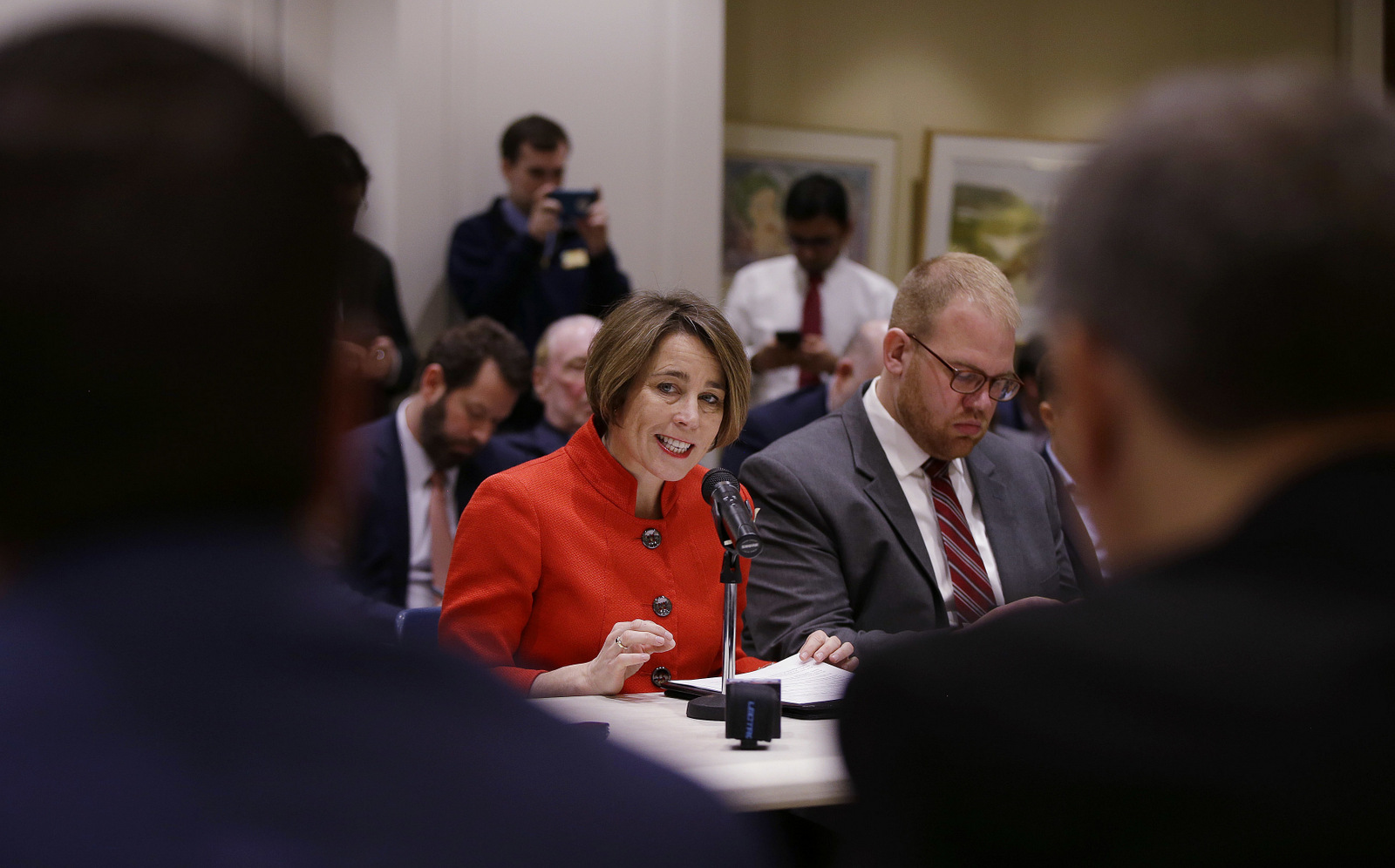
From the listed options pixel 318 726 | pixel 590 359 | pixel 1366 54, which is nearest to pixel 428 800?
pixel 318 726

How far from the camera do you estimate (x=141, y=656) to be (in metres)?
0.66

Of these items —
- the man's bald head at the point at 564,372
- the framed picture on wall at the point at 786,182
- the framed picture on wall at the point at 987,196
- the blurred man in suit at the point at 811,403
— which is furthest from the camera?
the framed picture on wall at the point at 987,196

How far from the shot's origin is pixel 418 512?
3848mm

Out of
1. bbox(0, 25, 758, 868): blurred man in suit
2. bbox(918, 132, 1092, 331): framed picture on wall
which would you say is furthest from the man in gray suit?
bbox(918, 132, 1092, 331): framed picture on wall

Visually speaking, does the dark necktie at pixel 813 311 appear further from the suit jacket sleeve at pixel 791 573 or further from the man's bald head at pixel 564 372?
the suit jacket sleeve at pixel 791 573

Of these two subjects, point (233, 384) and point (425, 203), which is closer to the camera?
point (233, 384)

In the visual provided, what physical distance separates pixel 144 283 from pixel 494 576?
195cm

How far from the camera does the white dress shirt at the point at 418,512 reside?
3834mm

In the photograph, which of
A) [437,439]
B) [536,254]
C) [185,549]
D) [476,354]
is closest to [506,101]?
[536,254]

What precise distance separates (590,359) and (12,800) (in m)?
2.24

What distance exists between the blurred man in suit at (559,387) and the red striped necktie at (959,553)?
1494 millimetres

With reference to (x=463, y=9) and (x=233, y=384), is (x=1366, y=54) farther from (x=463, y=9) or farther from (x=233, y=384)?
Answer: (x=233, y=384)

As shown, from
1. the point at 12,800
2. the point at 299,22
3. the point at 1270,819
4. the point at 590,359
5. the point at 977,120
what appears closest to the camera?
the point at 12,800

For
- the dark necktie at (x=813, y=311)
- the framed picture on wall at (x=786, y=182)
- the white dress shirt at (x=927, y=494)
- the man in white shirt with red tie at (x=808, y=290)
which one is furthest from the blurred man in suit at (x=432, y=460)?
the framed picture on wall at (x=786, y=182)
